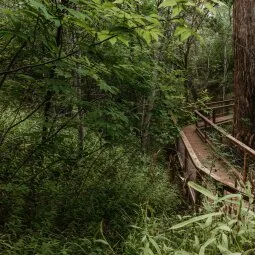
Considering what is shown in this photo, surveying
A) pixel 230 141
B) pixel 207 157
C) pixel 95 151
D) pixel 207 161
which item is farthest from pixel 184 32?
pixel 230 141

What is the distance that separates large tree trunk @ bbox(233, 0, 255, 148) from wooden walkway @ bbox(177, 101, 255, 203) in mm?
573

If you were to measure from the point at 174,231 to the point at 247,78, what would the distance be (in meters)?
5.63

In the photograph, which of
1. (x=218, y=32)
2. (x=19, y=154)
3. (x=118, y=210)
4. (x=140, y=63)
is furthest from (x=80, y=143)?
(x=218, y=32)

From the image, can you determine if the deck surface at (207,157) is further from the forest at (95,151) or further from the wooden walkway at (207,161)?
the forest at (95,151)

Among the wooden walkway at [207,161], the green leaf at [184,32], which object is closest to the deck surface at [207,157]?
the wooden walkway at [207,161]

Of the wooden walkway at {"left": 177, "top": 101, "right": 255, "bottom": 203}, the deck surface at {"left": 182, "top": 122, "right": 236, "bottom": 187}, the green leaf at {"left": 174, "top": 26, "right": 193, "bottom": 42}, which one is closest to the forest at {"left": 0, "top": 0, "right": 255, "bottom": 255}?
the green leaf at {"left": 174, "top": 26, "right": 193, "bottom": 42}

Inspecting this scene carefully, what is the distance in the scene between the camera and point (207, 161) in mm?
7184

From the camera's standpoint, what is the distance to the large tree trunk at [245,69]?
26.5 feet

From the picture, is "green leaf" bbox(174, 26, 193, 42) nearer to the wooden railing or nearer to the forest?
the forest

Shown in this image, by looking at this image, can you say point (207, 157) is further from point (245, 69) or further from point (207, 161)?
point (245, 69)

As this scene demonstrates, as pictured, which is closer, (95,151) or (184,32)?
(184,32)

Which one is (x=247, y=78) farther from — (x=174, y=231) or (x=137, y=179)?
(x=174, y=231)

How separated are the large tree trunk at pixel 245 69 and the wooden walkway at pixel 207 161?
573 mm

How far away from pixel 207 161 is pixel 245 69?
9.37 ft
